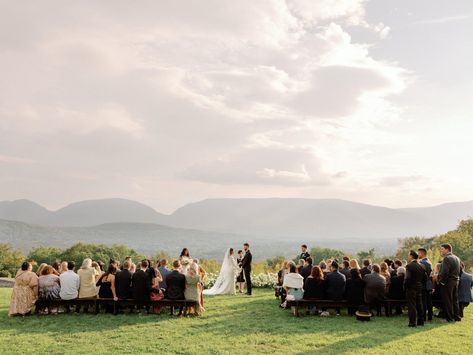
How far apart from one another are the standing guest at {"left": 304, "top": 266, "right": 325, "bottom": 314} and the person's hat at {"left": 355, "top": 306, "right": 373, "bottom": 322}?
1209mm

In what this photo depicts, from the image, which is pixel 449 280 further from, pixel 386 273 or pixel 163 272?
pixel 163 272

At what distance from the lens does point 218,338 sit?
10789 millimetres

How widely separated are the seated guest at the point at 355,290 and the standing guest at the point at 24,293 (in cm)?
948

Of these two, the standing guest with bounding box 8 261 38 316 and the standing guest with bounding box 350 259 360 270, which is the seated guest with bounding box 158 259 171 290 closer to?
the standing guest with bounding box 8 261 38 316

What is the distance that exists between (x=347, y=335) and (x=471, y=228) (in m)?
55.2

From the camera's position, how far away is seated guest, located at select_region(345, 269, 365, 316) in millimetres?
Answer: 13398

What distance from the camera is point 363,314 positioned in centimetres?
1285

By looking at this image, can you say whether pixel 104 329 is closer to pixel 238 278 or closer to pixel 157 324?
pixel 157 324

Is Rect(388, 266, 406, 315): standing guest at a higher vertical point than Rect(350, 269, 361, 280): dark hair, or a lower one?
lower

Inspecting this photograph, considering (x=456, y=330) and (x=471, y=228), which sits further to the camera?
(x=471, y=228)

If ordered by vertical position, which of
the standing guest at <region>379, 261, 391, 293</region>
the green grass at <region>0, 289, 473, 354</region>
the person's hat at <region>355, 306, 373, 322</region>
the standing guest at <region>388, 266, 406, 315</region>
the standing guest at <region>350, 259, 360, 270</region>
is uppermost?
the standing guest at <region>350, 259, 360, 270</region>

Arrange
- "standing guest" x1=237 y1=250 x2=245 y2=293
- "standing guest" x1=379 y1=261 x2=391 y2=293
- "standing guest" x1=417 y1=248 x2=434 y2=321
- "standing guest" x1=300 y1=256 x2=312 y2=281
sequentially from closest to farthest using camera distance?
"standing guest" x1=417 y1=248 x2=434 y2=321 < "standing guest" x1=379 y1=261 x2=391 y2=293 < "standing guest" x1=300 y1=256 x2=312 y2=281 < "standing guest" x1=237 y1=250 x2=245 y2=293

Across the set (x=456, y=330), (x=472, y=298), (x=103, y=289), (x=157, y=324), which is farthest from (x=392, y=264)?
(x=103, y=289)

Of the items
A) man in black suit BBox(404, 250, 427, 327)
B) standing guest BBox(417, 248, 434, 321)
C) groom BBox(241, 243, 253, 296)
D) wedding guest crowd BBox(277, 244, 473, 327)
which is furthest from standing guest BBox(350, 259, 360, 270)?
groom BBox(241, 243, 253, 296)
